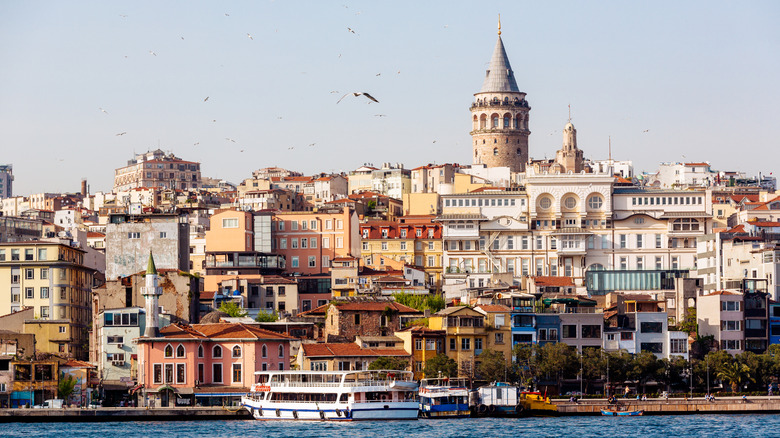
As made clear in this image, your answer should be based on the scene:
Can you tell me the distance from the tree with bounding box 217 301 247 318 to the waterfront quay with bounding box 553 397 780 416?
23.4 metres

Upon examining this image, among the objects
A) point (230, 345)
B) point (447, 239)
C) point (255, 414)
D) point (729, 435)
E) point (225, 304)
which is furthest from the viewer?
point (447, 239)

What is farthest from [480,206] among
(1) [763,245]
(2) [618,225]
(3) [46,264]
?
(3) [46,264]

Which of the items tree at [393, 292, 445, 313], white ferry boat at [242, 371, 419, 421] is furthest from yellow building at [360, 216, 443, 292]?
white ferry boat at [242, 371, 419, 421]

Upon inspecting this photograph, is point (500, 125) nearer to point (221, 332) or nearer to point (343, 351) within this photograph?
point (343, 351)

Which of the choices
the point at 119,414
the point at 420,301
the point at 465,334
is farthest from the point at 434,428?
the point at 420,301

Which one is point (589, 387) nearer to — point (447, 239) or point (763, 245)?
point (763, 245)

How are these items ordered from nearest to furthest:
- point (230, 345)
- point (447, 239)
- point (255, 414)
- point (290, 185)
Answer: point (255, 414) → point (230, 345) → point (447, 239) → point (290, 185)

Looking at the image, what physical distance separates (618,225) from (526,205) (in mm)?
7610

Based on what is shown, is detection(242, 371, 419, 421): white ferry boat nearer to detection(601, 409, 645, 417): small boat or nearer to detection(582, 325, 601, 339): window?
detection(601, 409, 645, 417): small boat

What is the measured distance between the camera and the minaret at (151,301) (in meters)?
79.6

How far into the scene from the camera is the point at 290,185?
17250 cm

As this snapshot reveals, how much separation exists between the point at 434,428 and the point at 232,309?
90.2 ft

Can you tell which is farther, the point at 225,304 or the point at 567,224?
the point at 567,224

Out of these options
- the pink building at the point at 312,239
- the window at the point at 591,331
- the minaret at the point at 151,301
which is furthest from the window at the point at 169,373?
the pink building at the point at 312,239
